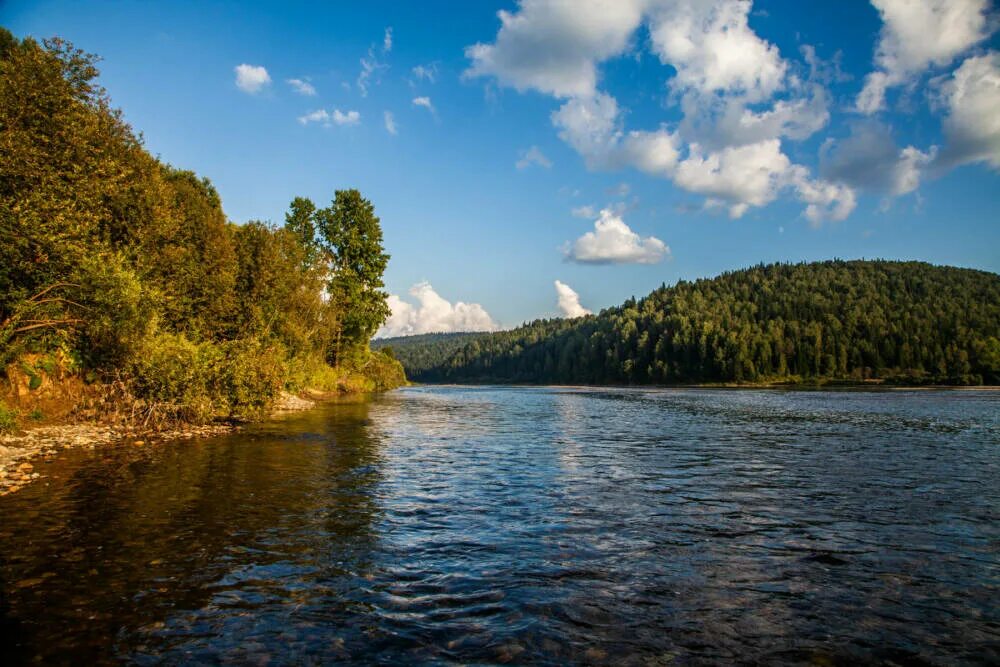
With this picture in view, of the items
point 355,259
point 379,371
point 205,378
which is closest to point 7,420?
point 205,378

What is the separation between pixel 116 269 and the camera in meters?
24.7

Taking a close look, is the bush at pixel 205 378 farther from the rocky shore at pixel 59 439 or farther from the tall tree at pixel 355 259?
the tall tree at pixel 355 259

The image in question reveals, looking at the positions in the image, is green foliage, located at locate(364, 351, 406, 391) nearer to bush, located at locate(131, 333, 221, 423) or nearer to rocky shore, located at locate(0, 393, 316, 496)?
bush, located at locate(131, 333, 221, 423)

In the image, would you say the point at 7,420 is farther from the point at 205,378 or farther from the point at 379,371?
the point at 379,371

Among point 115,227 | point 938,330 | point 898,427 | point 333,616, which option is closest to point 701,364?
point 938,330

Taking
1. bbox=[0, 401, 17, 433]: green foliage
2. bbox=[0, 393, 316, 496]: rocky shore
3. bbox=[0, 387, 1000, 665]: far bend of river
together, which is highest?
bbox=[0, 401, 17, 433]: green foliage

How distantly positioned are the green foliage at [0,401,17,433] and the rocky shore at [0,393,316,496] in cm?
31

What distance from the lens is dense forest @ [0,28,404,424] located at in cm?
2255

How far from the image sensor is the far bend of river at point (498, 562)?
807 centimetres

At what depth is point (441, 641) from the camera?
8133 mm

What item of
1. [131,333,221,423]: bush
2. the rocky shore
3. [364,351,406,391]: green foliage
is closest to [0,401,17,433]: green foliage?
the rocky shore

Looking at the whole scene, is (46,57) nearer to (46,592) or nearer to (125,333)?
(125,333)

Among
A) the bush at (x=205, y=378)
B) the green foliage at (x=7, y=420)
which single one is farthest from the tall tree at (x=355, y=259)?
the green foliage at (x=7, y=420)

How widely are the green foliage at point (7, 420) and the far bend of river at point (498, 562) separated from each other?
3367mm
